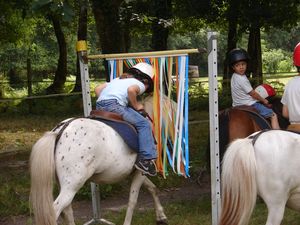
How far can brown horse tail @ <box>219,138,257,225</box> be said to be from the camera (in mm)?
4215

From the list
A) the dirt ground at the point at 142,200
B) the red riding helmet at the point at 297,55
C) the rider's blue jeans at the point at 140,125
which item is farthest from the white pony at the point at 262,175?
the dirt ground at the point at 142,200

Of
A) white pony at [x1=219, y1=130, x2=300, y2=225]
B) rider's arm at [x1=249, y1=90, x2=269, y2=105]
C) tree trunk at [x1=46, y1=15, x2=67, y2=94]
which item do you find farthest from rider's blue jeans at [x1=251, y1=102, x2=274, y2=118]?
tree trunk at [x1=46, y1=15, x2=67, y2=94]

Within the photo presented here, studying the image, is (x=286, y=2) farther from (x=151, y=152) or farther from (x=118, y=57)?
(x=151, y=152)

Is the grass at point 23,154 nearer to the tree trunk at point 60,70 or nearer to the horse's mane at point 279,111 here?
the horse's mane at point 279,111

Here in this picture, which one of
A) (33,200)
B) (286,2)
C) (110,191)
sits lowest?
(110,191)

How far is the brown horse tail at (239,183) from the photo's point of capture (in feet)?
13.8

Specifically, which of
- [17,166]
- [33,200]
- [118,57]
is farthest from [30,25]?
[33,200]

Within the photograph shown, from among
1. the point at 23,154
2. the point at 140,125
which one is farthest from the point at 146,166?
the point at 23,154

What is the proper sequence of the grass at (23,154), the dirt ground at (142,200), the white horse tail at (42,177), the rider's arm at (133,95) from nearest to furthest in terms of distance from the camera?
1. the white horse tail at (42,177)
2. the rider's arm at (133,95)
3. the dirt ground at (142,200)
4. the grass at (23,154)

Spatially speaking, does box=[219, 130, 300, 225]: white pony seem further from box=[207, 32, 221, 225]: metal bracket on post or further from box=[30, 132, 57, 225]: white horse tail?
box=[30, 132, 57, 225]: white horse tail

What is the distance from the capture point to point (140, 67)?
5.90 m

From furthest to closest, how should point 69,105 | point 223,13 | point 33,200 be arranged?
point 69,105 < point 223,13 < point 33,200

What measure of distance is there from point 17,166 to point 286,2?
19.7 ft

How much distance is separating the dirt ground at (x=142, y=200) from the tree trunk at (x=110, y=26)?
9.55 feet
